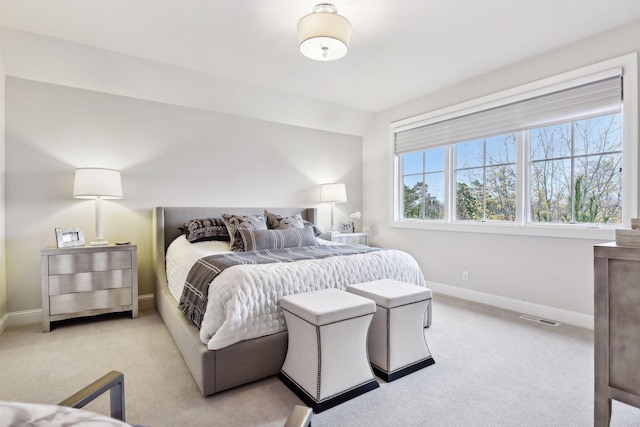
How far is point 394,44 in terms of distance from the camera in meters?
3.05

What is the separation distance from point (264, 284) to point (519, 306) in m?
2.83

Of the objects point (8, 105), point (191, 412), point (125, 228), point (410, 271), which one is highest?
point (8, 105)

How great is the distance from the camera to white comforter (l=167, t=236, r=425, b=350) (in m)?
1.93

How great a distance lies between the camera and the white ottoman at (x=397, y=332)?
207cm

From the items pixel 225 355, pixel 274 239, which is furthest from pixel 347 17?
pixel 225 355

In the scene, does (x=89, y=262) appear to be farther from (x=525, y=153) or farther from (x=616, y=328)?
(x=525, y=153)

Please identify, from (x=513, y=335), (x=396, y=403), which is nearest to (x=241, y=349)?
(x=396, y=403)

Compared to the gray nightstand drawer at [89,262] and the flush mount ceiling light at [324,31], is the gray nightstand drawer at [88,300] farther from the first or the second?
the flush mount ceiling light at [324,31]

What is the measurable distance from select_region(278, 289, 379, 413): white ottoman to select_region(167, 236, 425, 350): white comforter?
0.44 ft

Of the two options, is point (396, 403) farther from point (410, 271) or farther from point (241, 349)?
point (410, 271)

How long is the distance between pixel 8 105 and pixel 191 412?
3252 mm

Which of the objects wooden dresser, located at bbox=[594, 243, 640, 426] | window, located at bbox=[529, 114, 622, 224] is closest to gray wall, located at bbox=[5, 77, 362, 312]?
window, located at bbox=[529, 114, 622, 224]

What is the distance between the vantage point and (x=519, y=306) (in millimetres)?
3463

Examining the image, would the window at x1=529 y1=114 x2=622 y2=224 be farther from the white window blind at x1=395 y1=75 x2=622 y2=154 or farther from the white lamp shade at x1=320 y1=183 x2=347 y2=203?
the white lamp shade at x1=320 y1=183 x2=347 y2=203
